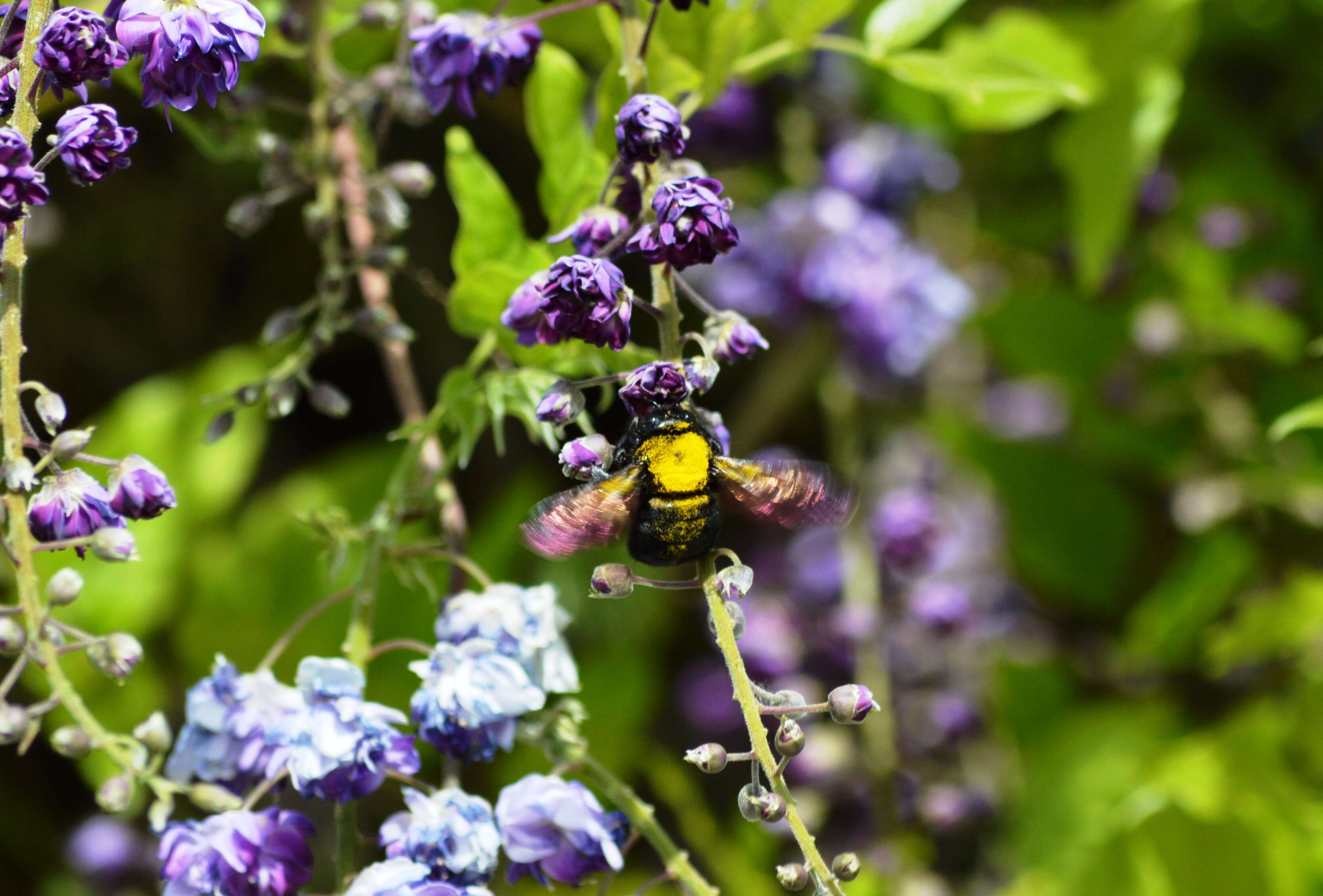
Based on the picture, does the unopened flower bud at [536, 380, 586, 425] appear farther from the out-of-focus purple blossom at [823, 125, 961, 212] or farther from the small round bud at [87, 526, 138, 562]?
the out-of-focus purple blossom at [823, 125, 961, 212]

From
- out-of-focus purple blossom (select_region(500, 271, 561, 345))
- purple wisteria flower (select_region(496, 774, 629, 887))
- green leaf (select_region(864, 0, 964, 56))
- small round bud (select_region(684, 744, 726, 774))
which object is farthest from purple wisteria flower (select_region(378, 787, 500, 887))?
green leaf (select_region(864, 0, 964, 56))

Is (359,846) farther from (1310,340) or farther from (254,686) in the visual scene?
(1310,340)

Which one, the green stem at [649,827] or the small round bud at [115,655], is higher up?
the small round bud at [115,655]

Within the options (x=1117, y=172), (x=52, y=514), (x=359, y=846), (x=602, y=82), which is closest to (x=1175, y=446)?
(x=1117, y=172)

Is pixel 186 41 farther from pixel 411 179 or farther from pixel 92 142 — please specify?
pixel 411 179

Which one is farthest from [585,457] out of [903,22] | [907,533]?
A: [907,533]

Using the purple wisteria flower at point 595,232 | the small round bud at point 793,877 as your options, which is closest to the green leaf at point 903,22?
the purple wisteria flower at point 595,232

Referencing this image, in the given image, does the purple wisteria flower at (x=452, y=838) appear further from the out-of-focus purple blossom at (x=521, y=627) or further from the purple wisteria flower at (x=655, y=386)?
the purple wisteria flower at (x=655, y=386)

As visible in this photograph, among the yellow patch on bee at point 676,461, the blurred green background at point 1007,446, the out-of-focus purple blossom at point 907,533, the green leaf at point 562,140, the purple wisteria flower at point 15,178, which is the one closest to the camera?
the purple wisteria flower at point 15,178
